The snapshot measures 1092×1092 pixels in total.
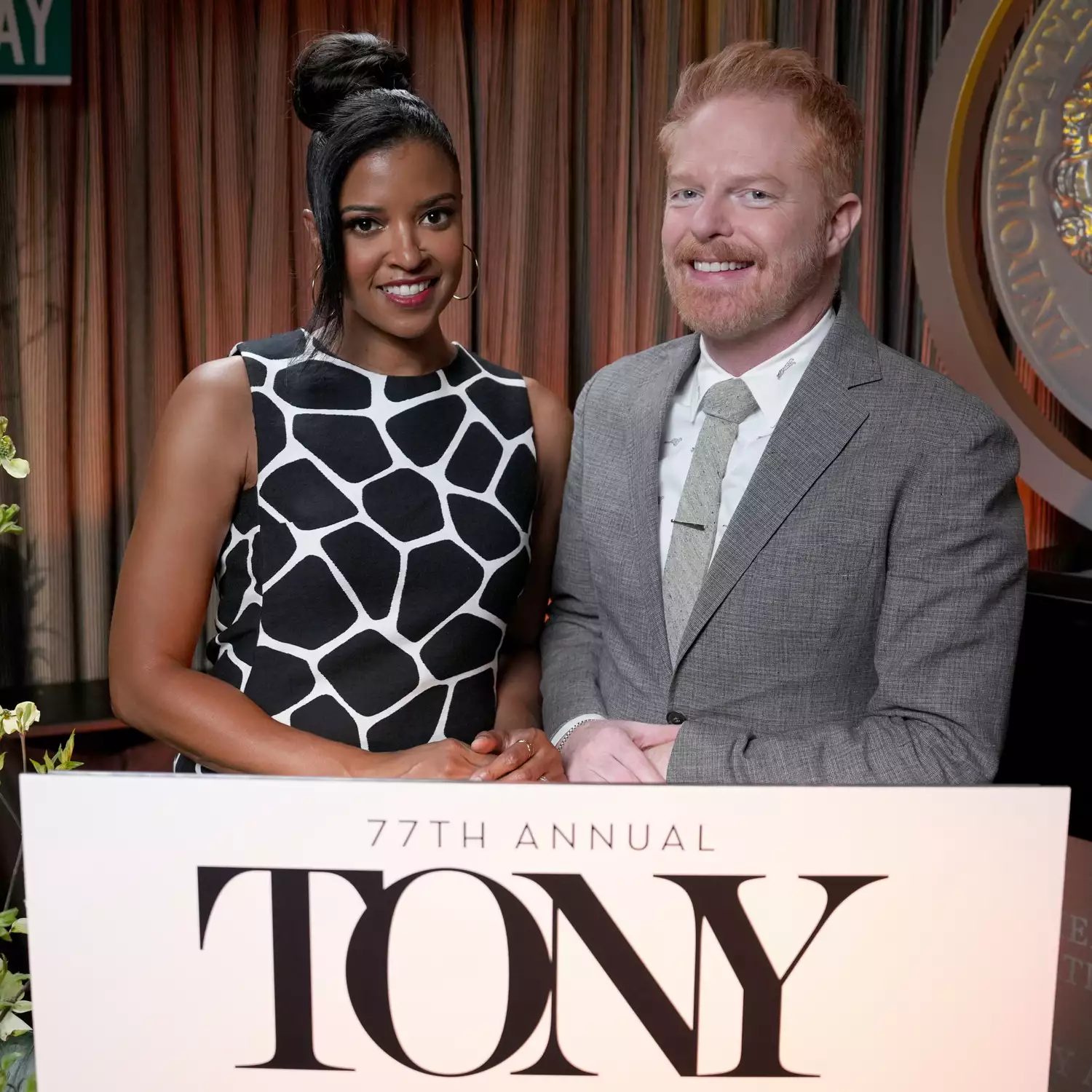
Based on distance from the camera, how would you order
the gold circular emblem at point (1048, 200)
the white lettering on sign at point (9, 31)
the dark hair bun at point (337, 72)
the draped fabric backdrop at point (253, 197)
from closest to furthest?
the dark hair bun at point (337, 72), the gold circular emblem at point (1048, 200), the white lettering on sign at point (9, 31), the draped fabric backdrop at point (253, 197)

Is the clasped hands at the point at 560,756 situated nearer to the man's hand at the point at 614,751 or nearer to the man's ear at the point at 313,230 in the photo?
the man's hand at the point at 614,751

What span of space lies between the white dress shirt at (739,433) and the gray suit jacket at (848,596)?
0.08 feet

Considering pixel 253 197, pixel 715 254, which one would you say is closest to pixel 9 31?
pixel 253 197

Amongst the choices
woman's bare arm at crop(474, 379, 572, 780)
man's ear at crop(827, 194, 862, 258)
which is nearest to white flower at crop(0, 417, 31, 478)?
woman's bare arm at crop(474, 379, 572, 780)

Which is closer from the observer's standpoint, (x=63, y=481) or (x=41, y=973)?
(x=41, y=973)

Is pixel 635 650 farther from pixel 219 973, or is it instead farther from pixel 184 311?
pixel 184 311

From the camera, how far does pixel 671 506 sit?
141 centimetres

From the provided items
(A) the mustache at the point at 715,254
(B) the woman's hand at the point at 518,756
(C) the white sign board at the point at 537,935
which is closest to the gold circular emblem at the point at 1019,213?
(A) the mustache at the point at 715,254

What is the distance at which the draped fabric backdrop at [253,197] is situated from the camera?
8.48 feet

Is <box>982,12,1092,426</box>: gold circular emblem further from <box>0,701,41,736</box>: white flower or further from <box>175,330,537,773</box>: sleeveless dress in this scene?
<box>0,701,41,736</box>: white flower

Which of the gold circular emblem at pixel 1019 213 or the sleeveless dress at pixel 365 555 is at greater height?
the gold circular emblem at pixel 1019 213

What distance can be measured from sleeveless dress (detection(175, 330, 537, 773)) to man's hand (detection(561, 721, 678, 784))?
24cm

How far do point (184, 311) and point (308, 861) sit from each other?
2.28 m

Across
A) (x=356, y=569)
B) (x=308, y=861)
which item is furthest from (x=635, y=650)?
(x=308, y=861)
